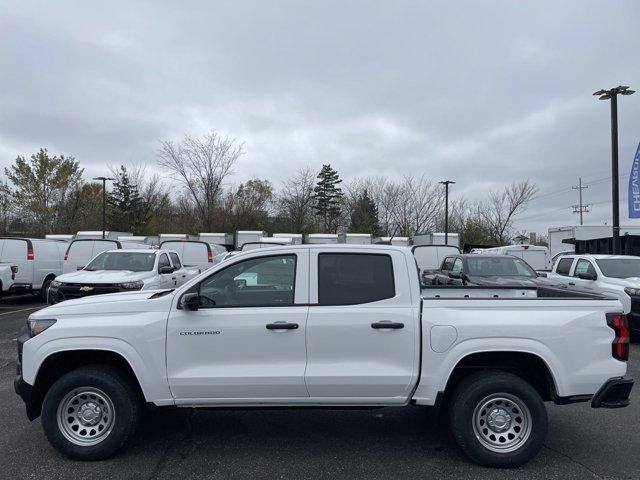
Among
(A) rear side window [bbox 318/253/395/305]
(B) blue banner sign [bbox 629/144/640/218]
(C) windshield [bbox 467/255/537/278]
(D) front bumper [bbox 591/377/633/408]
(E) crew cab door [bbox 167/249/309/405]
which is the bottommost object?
(D) front bumper [bbox 591/377/633/408]

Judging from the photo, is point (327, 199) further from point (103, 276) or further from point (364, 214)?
point (103, 276)

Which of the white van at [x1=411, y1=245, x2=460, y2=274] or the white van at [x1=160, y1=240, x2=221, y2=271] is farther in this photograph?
the white van at [x1=411, y1=245, x2=460, y2=274]

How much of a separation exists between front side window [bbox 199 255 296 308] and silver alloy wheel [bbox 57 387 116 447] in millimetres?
1204

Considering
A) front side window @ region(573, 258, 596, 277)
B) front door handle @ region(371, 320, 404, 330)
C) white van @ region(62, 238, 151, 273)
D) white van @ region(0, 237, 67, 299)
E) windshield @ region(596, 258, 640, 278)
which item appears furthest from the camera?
white van @ region(62, 238, 151, 273)

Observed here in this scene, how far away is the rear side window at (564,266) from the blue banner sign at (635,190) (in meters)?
5.17

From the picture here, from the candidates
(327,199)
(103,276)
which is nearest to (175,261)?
(103,276)

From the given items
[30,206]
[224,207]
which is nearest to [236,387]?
[224,207]

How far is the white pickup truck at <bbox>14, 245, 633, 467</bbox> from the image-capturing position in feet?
14.5

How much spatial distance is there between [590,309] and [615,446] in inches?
56.4

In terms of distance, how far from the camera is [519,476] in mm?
4238

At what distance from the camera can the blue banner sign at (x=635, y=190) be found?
16.8m

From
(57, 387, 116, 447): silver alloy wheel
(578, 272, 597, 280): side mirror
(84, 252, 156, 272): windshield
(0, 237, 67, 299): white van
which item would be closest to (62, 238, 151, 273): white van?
(0, 237, 67, 299): white van

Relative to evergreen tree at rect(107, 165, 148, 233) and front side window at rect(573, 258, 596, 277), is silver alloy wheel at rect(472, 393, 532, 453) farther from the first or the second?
evergreen tree at rect(107, 165, 148, 233)

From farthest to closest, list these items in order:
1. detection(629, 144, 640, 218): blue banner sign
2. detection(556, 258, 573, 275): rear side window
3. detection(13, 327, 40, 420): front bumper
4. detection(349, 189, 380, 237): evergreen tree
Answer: detection(349, 189, 380, 237): evergreen tree < detection(629, 144, 640, 218): blue banner sign < detection(556, 258, 573, 275): rear side window < detection(13, 327, 40, 420): front bumper
